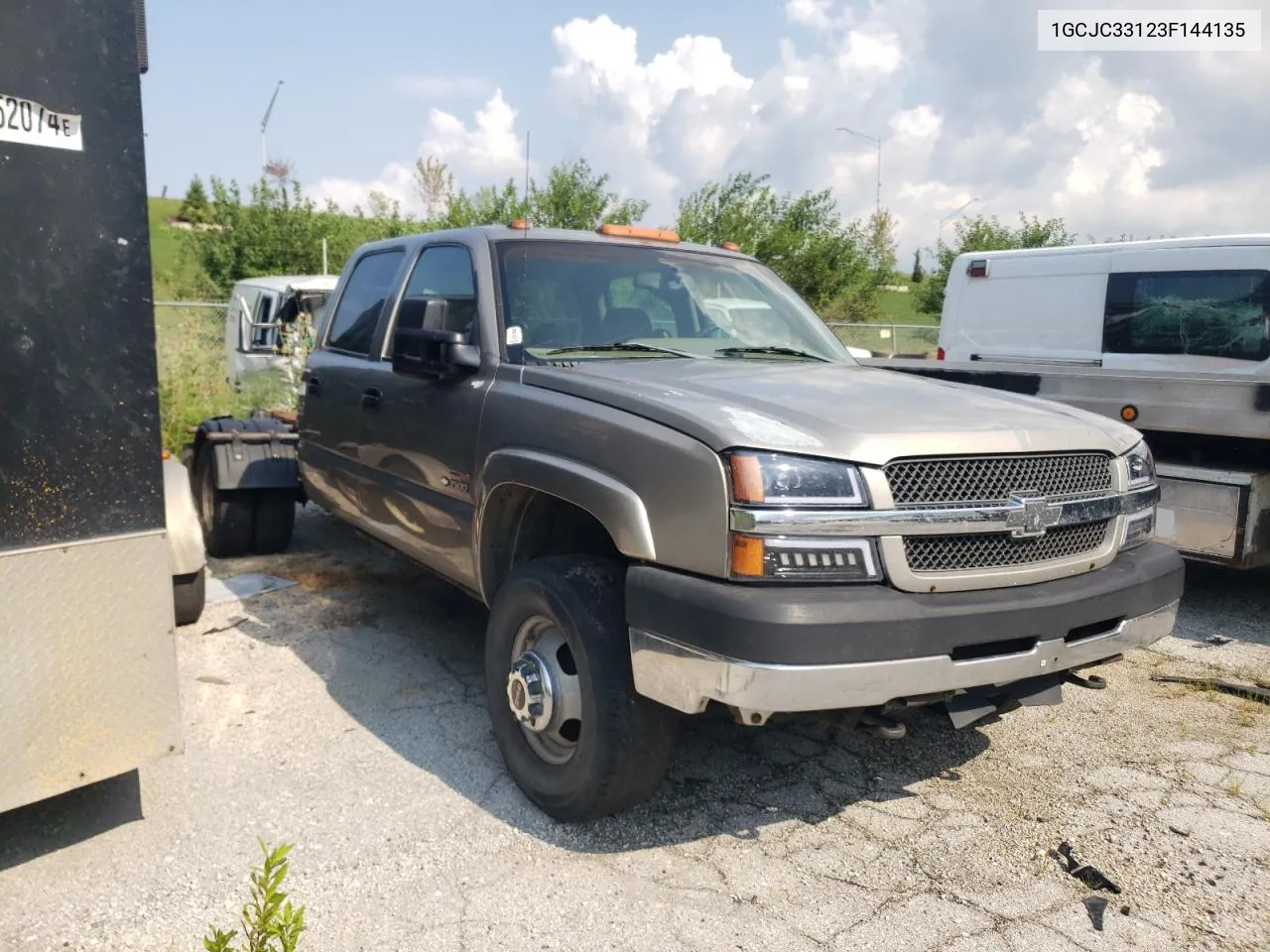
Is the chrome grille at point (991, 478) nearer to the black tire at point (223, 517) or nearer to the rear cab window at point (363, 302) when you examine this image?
the rear cab window at point (363, 302)

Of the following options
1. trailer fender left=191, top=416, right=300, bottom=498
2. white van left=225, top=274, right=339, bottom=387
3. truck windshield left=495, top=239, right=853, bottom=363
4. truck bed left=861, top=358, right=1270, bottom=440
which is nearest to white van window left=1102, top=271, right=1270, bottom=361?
truck bed left=861, top=358, right=1270, bottom=440

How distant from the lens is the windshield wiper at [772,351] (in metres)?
4.29

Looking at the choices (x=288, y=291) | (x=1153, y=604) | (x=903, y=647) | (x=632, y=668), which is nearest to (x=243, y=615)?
(x=632, y=668)

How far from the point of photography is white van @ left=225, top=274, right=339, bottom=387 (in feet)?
41.7

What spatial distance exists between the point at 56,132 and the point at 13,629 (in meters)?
1.39

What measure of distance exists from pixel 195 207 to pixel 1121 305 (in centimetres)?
4144

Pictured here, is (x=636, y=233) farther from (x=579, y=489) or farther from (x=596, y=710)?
(x=596, y=710)

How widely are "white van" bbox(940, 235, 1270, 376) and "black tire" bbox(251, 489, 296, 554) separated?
17.9 ft

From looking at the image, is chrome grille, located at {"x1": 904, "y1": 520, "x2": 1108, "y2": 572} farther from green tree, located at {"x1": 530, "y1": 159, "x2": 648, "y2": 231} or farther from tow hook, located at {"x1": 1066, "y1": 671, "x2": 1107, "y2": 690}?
green tree, located at {"x1": 530, "y1": 159, "x2": 648, "y2": 231}

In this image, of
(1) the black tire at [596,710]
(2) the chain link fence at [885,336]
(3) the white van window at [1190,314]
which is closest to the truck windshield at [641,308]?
(1) the black tire at [596,710]

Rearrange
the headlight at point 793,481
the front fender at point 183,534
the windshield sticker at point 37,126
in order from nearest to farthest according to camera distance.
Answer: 1. the windshield sticker at point 37,126
2. the headlight at point 793,481
3. the front fender at point 183,534

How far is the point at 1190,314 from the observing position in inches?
271

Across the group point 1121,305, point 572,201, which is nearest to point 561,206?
point 572,201

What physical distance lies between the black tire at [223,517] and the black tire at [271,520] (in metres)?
0.05
